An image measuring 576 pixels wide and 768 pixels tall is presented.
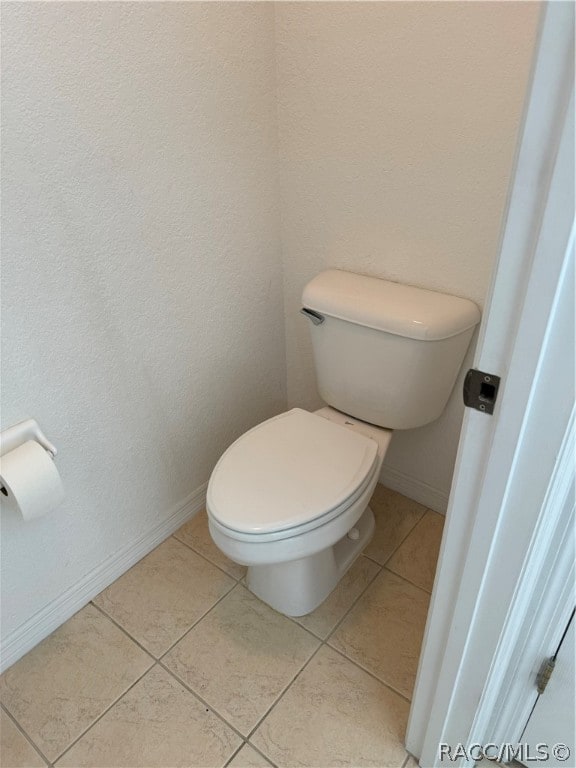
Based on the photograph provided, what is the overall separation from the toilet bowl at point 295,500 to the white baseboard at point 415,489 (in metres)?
0.32

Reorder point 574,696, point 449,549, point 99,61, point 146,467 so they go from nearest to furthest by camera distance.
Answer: point 449,549 < point 574,696 < point 99,61 < point 146,467

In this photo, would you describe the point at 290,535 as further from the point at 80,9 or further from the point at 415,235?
the point at 80,9

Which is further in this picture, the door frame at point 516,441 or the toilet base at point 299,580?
the toilet base at point 299,580

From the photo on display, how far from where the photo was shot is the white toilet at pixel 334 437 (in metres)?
1.18

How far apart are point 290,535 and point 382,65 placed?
107 centimetres

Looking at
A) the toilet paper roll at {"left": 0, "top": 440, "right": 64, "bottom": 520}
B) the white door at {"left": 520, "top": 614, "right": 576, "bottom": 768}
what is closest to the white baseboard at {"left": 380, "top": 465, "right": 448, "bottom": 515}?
the white door at {"left": 520, "top": 614, "right": 576, "bottom": 768}

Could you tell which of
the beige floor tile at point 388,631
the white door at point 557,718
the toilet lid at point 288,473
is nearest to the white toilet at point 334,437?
the toilet lid at point 288,473

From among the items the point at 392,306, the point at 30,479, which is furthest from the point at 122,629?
the point at 392,306

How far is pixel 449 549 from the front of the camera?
0.79 m

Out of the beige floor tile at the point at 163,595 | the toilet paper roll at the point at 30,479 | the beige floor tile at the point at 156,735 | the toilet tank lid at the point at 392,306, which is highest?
the toilet tank lid at the point at 392,306

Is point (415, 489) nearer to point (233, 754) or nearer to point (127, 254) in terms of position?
point (233, 754)

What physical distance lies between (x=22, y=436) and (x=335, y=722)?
943 mm

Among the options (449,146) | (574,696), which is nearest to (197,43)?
(449,146)

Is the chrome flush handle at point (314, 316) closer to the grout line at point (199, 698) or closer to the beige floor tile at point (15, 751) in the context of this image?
the grout line at point (199, 698)
